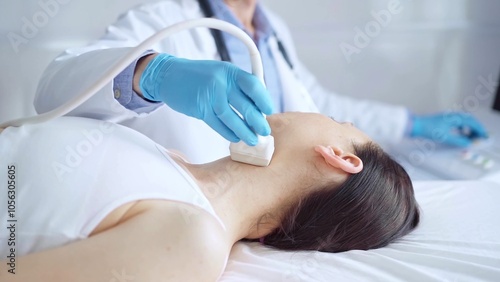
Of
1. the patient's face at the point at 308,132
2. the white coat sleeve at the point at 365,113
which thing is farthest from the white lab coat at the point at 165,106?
the patient's face at the point at 308,132

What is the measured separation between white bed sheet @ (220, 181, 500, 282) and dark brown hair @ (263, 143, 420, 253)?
3 cm

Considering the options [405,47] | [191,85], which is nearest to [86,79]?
[191,85]

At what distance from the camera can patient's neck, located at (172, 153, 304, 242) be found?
0.90 m

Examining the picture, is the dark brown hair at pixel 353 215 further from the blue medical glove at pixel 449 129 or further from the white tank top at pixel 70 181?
the blue medical glove at pixel 449 129

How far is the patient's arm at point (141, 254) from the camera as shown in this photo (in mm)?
702

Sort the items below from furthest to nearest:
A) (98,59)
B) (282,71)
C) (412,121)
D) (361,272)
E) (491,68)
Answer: (491,68) → (412,121) → (282,71) → (98,59) → (361,272)

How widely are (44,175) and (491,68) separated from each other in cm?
212

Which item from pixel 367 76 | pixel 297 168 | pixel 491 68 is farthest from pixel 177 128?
pixel 491 68

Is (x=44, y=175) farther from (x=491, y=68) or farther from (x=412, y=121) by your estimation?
(x=491, y=68)

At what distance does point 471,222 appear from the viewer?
3.49ft

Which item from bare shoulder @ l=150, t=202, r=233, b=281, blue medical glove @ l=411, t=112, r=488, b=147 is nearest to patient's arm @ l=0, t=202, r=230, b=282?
bare shoulder @ l=150, t=202, r=233, b=281

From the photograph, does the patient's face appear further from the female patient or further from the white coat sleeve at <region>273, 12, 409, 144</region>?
the white coat sleeve at <region>273, 12, 409, 144</region>

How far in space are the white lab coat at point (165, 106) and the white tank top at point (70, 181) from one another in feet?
0.51

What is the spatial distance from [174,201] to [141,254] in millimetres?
103
